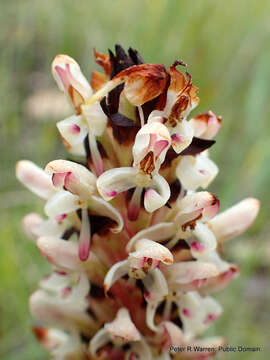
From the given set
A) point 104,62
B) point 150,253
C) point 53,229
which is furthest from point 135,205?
point 104,62

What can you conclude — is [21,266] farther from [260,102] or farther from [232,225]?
[260,102]

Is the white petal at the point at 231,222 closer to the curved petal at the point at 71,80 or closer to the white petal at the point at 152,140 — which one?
the white petal at the point at 152,140

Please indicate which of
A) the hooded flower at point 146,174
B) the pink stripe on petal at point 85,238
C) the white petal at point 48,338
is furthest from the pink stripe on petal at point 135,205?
the white petal at point 48,338

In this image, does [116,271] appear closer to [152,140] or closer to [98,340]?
[98,340]

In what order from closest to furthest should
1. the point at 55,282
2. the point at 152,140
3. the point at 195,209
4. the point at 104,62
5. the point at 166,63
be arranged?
the point at 152,140, the point at 195,209, the point at 104,62, the point at 55,282, the point at 166,63

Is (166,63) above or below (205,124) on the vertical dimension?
above

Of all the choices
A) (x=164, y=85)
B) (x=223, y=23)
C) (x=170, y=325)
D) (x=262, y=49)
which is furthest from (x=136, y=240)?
(x=262, y=49)
